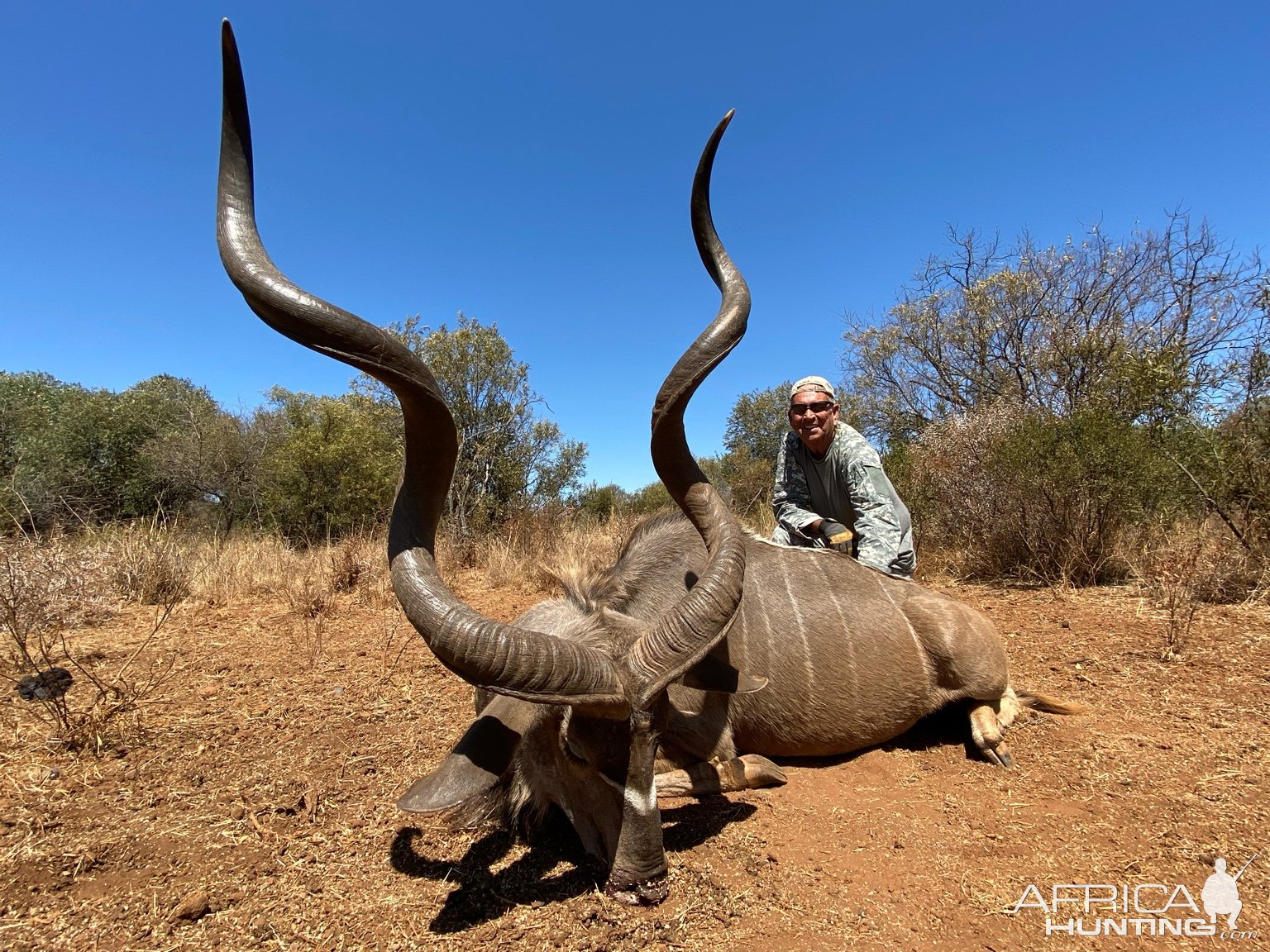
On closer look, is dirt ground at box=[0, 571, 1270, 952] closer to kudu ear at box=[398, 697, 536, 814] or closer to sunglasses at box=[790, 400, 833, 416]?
kudu ear at box=[398, 697, 536, 814]

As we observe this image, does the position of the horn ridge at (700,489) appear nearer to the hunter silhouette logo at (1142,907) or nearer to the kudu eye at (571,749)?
the kudu eye at (571,749)

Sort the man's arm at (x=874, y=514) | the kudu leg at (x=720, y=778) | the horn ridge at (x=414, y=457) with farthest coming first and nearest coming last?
1. the man's arm at (x=874, y=514)
2. the kudu leg at (x=720, y=778)
3. the horn ridge at (x=414, y=457)

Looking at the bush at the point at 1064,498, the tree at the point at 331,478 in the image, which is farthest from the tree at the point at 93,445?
the bush at the point at 1064,498

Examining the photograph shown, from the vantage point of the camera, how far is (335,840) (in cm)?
250

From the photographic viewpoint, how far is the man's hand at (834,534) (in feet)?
14.7

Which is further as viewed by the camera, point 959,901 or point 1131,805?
point 1131,805

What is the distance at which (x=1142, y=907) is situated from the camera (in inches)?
85.9

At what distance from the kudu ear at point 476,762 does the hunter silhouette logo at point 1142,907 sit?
6.41 ft

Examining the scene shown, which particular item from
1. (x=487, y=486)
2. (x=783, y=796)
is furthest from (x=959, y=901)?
(x=487, y=486)

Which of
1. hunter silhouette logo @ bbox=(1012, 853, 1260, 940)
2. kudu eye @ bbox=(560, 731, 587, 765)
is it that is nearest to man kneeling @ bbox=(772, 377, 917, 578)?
hunter silhouette logo @ bbox=(1012, 853, 1260, 940)

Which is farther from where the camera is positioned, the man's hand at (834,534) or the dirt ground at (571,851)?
the man's hand at (834,534)

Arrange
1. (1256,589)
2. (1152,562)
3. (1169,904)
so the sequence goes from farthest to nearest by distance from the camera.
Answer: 1. (1152,562)
2. (1256,589)
3. (1169,904)

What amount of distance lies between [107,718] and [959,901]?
166 inches

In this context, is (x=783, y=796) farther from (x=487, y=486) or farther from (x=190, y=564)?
(x=487, y=486)
